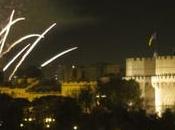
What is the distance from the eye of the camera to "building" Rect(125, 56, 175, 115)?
70.1 meters

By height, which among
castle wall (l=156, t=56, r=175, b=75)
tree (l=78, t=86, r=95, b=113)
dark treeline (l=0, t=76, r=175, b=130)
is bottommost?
dark treeline (l=0, t=76, r=175, b=130)

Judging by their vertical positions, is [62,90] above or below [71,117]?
above

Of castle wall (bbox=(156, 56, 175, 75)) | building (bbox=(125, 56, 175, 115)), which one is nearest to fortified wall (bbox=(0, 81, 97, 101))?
building (bbox=(125, 56, 175, 115))

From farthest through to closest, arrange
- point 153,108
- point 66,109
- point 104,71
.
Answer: point 104,71 → point 153,108 → point 66,109

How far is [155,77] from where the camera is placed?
2825 inches

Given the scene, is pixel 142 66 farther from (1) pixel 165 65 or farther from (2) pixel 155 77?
(1) pixel 165 65

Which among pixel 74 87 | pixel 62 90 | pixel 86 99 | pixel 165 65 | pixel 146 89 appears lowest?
pixel 86 99

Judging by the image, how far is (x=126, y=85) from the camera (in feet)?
231

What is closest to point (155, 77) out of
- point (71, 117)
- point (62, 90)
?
point (62, 90)

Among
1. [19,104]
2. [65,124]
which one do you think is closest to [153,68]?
[19,104]

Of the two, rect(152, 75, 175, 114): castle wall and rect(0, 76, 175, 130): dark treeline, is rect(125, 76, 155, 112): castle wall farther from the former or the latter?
rect(0, 76, 175, 130): dark treeline

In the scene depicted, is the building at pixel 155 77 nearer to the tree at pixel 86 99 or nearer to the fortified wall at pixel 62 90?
the tree at pixel 86 99

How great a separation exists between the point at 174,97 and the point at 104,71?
2370 cm

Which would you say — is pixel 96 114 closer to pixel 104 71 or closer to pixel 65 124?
pixel 65 124
